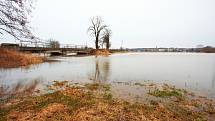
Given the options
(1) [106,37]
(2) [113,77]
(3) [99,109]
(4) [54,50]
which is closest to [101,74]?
(2) [113,77]

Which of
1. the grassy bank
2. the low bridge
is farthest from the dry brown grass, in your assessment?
the grassy bank

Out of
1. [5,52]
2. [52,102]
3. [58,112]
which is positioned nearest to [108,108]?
[58,112]

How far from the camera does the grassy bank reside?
7391 millimetres

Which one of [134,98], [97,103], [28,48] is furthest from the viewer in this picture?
[28,48]

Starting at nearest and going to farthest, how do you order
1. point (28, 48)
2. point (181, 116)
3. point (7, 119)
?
point (7, 119) → point (181, 116) → point (28, 48)

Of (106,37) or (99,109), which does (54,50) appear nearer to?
(106,37)

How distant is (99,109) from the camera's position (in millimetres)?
8102

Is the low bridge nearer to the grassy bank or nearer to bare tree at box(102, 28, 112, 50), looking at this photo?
bare tree at box(102, 28, 112, 50)

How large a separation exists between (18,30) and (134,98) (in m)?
7.48

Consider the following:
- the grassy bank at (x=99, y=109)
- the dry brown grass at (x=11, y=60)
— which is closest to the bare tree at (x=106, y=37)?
the dry brown grass at (x=11, y=60)

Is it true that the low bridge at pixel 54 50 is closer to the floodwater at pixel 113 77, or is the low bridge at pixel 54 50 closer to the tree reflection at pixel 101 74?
the floodwater at pixel 113 77

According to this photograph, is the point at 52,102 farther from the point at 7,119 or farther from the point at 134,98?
the point at 134,98

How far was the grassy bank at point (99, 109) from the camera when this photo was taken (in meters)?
7.39

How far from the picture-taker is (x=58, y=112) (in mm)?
7770
